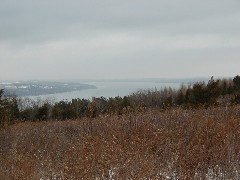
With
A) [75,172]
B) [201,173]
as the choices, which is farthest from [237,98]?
[75,172]

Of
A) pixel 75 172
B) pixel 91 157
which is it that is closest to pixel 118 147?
pixel 91 157

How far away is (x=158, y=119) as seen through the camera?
456 inches

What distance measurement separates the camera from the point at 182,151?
272 inches

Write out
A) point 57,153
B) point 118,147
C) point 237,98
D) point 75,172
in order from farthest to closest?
point 237,98 < point 57,153 < point 118,147 < point 75,172

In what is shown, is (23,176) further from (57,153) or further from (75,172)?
(57,153)

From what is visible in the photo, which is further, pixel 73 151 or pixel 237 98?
pixel 237 98

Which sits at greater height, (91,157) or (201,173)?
(91,157)

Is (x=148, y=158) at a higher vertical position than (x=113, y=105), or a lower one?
higher

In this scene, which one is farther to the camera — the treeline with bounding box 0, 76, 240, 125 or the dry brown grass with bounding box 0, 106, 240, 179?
the treeline with bounding box 0, 76, 240, 125

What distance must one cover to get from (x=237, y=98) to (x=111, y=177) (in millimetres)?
22194

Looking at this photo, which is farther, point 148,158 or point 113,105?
point 113,105

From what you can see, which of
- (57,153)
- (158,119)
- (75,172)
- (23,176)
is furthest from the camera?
(158,119)

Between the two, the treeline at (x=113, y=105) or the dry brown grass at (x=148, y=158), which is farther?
the treeline at (x=113, y=105)

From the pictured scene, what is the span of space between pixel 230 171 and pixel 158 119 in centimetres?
608
